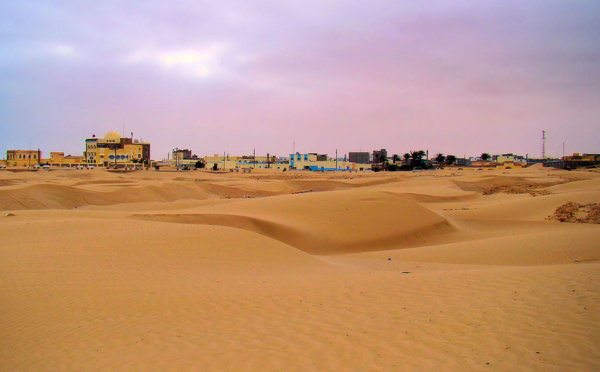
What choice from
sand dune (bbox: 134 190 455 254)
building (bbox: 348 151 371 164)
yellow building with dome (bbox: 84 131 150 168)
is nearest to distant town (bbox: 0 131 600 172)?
yellow building with dome (bbox: 84 131 150 168)

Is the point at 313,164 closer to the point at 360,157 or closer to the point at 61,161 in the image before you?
the point at 360,157

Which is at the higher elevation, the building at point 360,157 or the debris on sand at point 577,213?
the building at point 360,157

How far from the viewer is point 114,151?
10825cm

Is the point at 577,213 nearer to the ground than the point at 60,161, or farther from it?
nearer to the ground

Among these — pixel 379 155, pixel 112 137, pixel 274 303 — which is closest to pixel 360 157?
pixel 379 155

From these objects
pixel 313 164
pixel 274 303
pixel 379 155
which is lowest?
pixel 274 303

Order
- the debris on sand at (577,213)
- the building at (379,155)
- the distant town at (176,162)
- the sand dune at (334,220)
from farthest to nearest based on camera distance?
→ the building at (379,155) → the distant town at (176,162) → the debris on sand at (577,213) → the sand dune at (334,220)

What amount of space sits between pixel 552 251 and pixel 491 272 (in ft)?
19.1

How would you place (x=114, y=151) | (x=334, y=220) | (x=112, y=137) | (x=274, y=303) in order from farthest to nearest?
(x=112, y=137) → (x=114, y=151) → (x=334, y=220) → (x=274, y=303)

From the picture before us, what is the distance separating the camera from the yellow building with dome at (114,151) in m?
105

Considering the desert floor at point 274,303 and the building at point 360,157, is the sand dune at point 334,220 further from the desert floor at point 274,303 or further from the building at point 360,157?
the building at point 360,157

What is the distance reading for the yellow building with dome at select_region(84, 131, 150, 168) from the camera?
104750 millimetres

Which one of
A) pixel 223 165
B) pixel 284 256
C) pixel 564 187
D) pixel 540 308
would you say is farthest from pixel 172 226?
pixel 223 165

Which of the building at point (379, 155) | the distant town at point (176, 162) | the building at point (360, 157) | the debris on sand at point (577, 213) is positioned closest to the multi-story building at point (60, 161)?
the distant town at point (176, 162)
